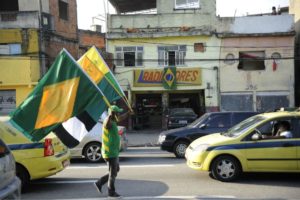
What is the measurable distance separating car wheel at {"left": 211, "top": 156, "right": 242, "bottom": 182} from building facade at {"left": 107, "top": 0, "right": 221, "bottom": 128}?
17.4 metres

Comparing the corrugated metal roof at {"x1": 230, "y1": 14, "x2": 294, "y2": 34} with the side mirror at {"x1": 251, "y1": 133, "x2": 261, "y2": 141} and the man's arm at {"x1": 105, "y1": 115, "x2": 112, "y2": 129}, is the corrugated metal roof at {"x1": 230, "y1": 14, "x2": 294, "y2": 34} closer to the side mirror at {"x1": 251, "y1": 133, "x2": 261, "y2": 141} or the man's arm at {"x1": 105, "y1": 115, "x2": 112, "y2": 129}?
the side mirror at {"x1": 251, "y1": 133, "x2": 261, "y2": 141}

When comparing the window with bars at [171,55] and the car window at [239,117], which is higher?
the window with bars at [171,55]

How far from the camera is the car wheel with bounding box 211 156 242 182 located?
9.04m

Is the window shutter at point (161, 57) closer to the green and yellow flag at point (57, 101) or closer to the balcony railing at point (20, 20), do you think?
the balcony railing at point (20, 20)

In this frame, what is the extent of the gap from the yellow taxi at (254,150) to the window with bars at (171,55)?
17.7 m

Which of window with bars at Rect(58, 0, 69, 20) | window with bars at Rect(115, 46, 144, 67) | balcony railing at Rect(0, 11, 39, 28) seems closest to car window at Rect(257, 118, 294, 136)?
window with bars at Rect(115, 46, 144, 67)

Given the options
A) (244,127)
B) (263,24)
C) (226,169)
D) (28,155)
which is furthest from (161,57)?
(28,155)

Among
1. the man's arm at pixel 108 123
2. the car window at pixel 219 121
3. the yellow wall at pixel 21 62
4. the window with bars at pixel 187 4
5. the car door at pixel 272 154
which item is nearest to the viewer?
the man's arm at pixel 108 123

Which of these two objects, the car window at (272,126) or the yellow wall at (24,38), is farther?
the yellow wall at (24,38)

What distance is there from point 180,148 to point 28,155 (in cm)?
605

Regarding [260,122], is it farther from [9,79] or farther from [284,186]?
[9,79]

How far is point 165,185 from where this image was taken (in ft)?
28.9

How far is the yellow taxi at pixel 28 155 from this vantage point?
27.0 feet

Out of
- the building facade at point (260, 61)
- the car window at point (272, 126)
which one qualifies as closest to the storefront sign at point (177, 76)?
the building facade at point (260, 61)
